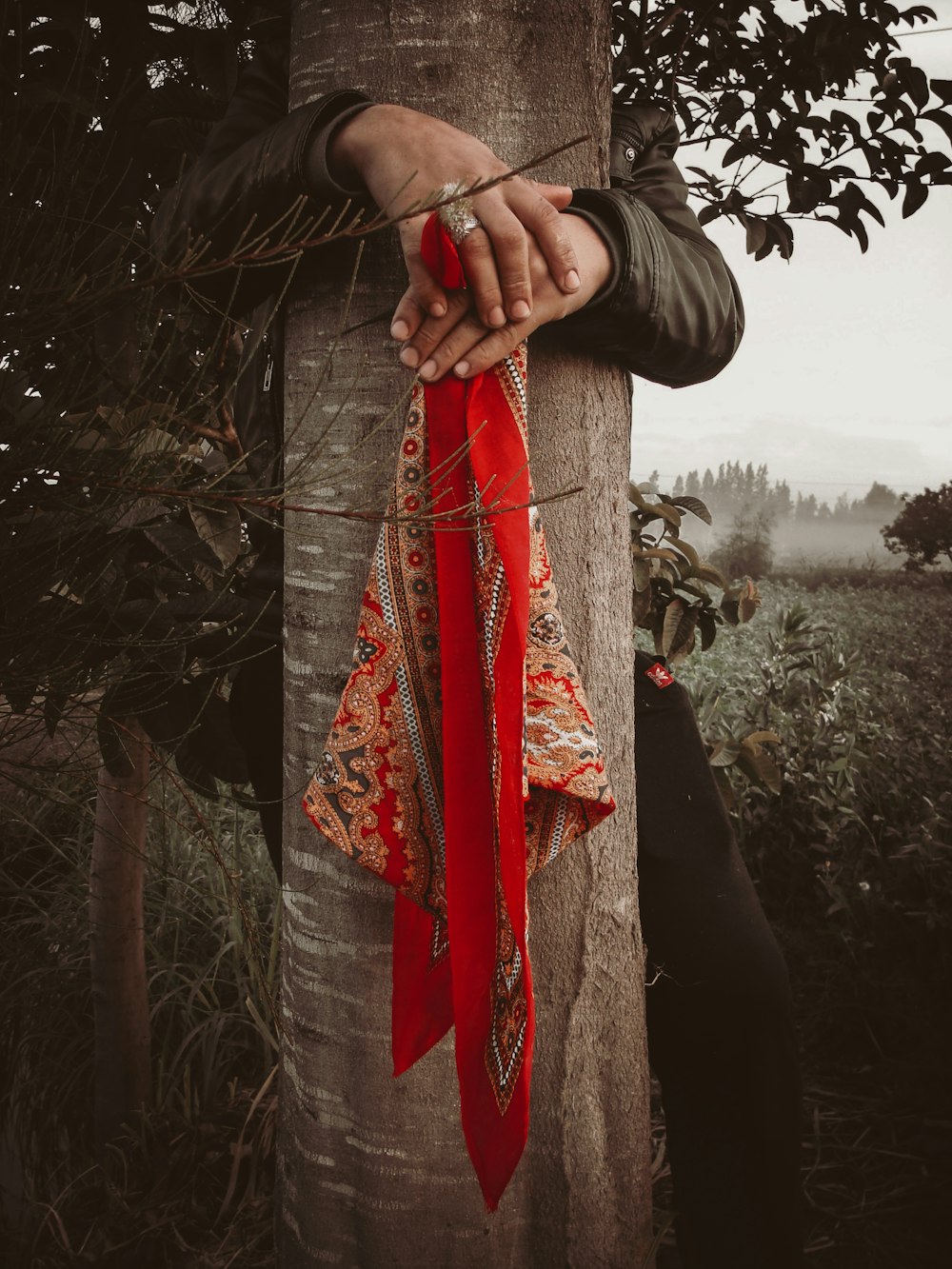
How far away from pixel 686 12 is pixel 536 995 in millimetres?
2272

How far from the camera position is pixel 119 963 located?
2.36m

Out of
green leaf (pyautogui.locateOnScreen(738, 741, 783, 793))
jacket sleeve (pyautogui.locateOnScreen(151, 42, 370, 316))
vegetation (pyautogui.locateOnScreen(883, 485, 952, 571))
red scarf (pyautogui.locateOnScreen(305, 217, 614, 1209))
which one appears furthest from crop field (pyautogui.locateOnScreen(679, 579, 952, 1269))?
jacket sleeve (pyautogui.locateOnScreen(151, 42, 370, 316))

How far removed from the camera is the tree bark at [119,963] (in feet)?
7.39

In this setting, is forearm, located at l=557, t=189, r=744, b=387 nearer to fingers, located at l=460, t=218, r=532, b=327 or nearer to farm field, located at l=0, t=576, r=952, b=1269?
fingers, located at l=460, t=218, r=532, b=327

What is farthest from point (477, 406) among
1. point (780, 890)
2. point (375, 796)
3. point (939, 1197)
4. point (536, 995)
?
point (780, 890)

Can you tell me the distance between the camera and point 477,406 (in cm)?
110

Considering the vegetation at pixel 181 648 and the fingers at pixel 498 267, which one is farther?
the vegetation at pixel 181 648

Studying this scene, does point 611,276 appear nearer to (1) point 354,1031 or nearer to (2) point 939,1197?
(1) point 354,1031

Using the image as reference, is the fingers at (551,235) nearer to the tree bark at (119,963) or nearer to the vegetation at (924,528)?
the tree bark at (119,963)

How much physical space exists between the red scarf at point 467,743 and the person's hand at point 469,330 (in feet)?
Answer: 0.10

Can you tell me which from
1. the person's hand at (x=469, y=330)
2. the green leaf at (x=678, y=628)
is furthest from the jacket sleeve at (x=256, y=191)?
the green leaf at (x=678, y=628)

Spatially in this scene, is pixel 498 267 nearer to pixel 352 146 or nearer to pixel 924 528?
pixel 352 146


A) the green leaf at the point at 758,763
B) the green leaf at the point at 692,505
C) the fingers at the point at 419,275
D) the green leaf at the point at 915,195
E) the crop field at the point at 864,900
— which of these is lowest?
the crop field at the point at 864,900

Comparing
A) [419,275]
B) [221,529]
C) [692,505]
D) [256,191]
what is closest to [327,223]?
[256,191]
